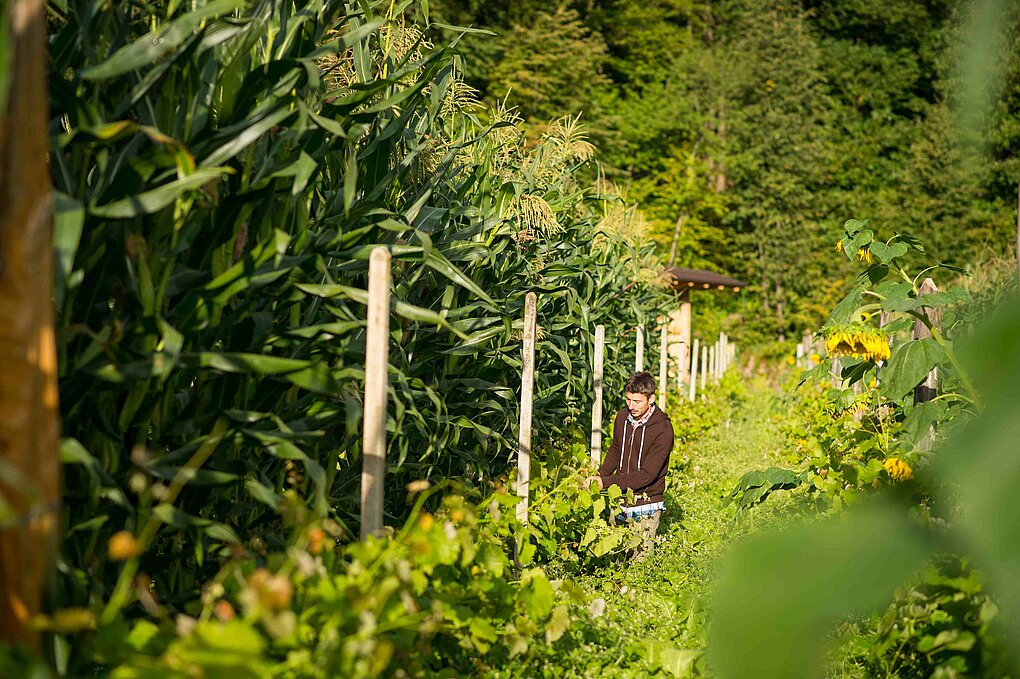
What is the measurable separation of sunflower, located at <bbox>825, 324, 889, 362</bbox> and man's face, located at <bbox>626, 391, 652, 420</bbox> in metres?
2.96

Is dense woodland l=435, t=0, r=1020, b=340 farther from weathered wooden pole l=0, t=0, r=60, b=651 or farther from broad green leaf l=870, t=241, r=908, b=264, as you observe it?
weathered wooden pole l=0, t=0, r=60, b=651

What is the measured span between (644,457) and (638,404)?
0.35m

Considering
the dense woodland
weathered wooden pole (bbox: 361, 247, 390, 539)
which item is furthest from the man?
the dense woodland

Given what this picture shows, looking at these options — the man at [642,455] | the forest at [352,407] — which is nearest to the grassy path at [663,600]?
the forest at [352,407]

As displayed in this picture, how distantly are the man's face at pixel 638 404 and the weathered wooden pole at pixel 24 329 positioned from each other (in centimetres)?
493

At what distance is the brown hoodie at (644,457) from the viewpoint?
20.8 ft

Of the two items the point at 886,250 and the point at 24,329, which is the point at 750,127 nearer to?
the point at 886,250

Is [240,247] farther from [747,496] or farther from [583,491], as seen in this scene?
[583,491]

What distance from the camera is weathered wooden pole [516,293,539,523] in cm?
518

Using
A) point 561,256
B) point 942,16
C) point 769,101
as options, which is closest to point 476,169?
point 561,256

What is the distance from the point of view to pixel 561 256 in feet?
26.2

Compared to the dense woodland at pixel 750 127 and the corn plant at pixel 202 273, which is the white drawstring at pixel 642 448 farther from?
the dense woodland at pixel 750 127

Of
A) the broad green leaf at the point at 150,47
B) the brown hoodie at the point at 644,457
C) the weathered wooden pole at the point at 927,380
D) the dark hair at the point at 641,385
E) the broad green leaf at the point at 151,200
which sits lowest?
the brown hoodie at the point at 644,457

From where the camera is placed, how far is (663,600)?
516 cm
